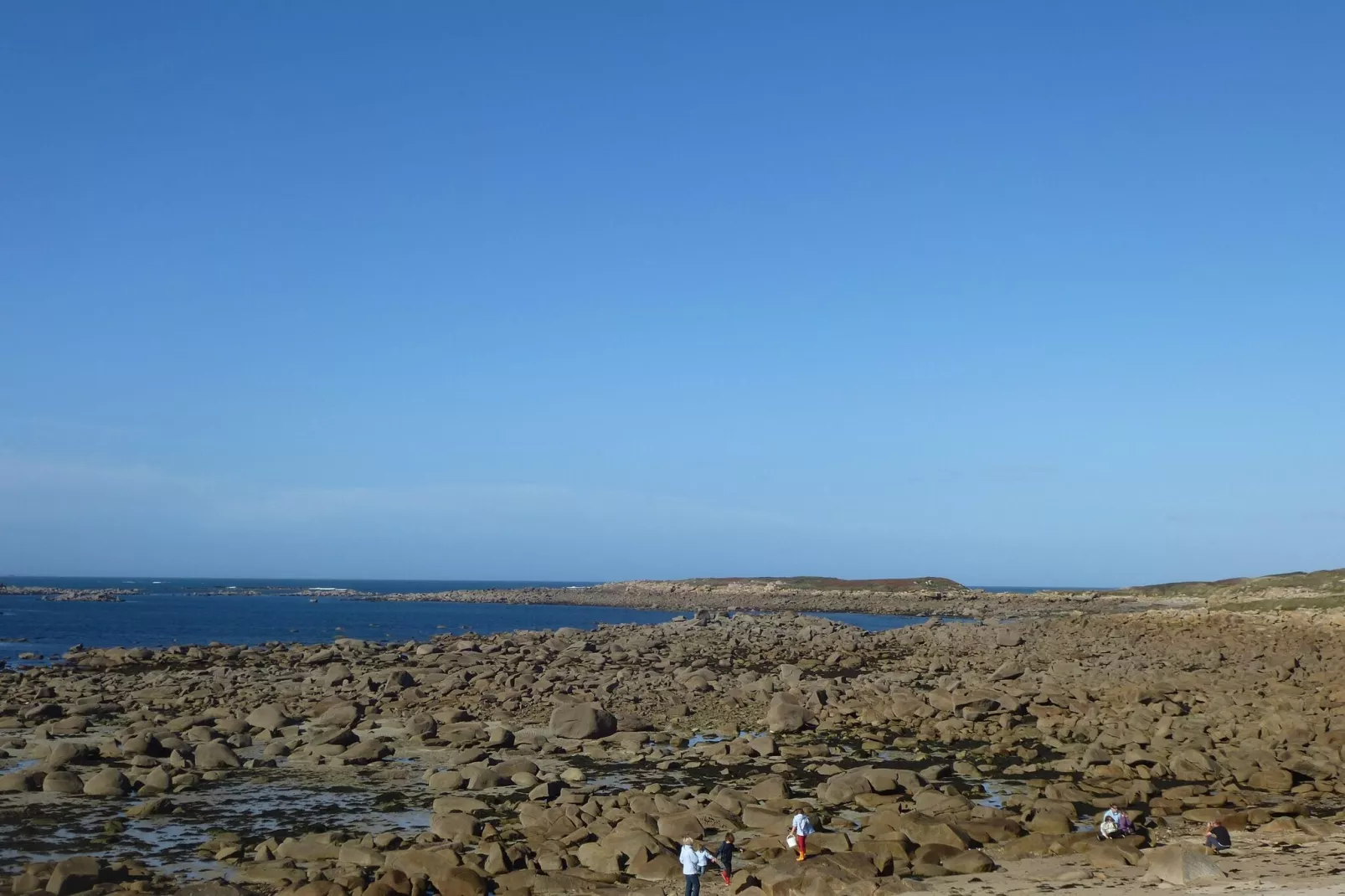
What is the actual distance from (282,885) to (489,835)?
11.0ft

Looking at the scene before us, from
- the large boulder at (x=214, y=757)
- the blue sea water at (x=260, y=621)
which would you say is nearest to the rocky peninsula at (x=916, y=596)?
the blue sea water at (x=260, y=621)

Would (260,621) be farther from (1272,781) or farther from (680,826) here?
(1272,781)

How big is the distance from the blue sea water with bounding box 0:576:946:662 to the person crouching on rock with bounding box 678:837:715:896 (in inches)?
1947

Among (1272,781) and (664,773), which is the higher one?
(1272,781)

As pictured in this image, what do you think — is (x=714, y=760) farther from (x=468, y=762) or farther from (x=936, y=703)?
(x=936, y=703)

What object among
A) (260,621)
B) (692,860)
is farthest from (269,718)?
(260,621)

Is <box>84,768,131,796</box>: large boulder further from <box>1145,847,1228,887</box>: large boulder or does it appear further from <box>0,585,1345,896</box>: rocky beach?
<box>1145,847,1228,887</box>: large boulder

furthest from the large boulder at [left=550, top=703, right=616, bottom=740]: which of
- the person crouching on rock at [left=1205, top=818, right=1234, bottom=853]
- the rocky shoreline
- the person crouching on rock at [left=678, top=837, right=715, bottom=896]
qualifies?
the rocky shoreline

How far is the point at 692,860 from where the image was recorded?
1434 centimetres

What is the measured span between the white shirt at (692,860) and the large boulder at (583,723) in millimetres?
11726

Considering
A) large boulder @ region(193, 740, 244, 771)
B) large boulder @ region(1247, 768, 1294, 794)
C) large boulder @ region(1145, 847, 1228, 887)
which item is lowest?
large boulder @ region(193, 740, 244, 771)

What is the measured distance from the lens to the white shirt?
1430 cm

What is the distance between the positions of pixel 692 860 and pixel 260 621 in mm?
89253

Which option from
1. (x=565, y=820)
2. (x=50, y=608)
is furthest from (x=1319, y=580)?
(x=50, y=608)
